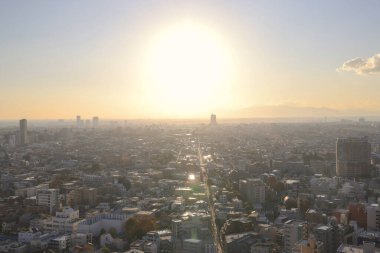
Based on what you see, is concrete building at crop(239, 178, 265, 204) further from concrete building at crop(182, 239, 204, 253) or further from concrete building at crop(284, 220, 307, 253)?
concrete building at crop(182, 239, 204, 253)

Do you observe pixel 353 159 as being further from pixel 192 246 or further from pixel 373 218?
pixel 192 246

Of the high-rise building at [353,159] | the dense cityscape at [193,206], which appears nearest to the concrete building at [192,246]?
the dense cityscape at [193,206]

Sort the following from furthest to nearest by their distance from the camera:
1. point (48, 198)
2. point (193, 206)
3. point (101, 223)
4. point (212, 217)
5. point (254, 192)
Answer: point (254, 192) → point (48, 198) → point (193, 206) → point (212, 217) → point (101, 223)

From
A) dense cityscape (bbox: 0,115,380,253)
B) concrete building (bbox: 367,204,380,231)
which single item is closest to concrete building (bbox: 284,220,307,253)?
dense cityscape (bbox: 0,115,380,253)

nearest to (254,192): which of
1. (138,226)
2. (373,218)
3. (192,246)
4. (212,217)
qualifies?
(212,217)

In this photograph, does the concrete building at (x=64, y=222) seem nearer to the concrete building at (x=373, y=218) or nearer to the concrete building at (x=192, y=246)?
the concrete building at (x=192, y=246)

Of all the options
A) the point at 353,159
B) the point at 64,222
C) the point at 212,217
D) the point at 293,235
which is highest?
the point at 353,159

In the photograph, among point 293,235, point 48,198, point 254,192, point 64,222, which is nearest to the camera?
point 293,235

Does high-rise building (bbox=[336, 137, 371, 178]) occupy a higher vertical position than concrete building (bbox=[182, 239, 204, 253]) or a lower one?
higher
